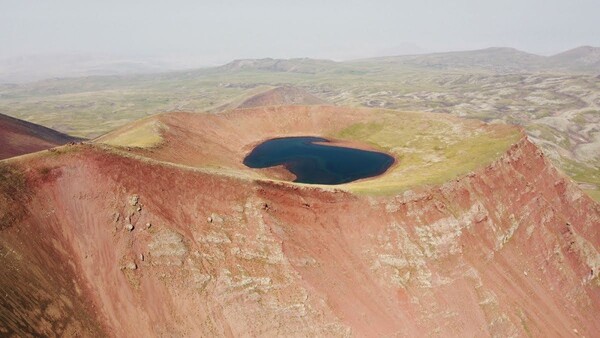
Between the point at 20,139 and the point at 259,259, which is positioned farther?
the point at 20,139

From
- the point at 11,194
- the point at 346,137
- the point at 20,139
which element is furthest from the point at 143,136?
the point at 346,137

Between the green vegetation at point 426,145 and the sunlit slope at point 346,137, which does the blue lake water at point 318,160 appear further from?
the green vegetation at point 426,145

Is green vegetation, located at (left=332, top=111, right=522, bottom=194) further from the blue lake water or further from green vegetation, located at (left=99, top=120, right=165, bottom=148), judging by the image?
green vegetation, located at (left=99, top=120, right=165, bottom=148)

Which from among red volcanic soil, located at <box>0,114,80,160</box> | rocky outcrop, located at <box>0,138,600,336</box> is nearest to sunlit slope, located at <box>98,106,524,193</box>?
rocky outcrop, located at <box>0,138,600,336</box>

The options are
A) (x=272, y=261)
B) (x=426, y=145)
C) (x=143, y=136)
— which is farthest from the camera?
(x=426, y=145)

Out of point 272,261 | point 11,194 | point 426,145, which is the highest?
point 11,194

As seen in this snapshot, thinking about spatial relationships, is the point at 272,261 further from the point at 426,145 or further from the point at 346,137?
the point at 346,137
